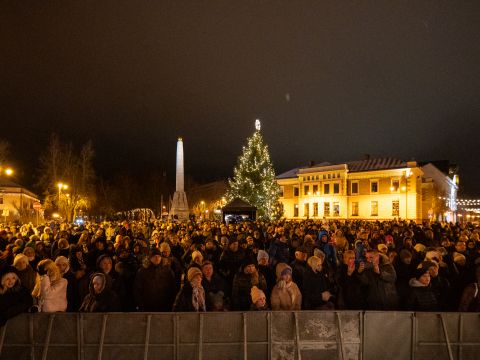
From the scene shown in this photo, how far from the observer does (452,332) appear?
5.47 m

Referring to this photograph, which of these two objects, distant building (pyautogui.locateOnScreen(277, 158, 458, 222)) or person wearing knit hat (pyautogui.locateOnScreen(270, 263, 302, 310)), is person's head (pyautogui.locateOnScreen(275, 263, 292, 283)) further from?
distant building (pyautogui.locateOnScreen(277, 158, 458, 222))

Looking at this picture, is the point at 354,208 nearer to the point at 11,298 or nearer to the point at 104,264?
the point at 104,264

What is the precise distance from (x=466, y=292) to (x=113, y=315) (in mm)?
4833

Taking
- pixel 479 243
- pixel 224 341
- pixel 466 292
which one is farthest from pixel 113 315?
pixel 479 243

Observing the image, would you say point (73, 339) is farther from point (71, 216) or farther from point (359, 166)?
point (359, 166)

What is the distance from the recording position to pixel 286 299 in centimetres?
619

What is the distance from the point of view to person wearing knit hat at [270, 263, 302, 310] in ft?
20.2

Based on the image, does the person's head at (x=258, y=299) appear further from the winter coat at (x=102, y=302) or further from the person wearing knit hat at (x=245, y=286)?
the winter coat at (x=102, y=302)

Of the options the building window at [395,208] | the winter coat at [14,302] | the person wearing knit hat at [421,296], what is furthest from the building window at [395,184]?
the winter coat at [14,302]

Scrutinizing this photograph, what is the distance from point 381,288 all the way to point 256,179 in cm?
4071

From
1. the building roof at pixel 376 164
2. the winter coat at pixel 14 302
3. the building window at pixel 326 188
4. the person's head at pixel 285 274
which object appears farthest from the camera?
the building window at pixel 326 188

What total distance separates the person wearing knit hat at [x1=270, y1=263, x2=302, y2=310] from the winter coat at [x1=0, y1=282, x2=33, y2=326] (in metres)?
3.22

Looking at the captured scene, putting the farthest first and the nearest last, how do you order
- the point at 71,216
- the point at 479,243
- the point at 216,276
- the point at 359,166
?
the point at 359,166
the point at 71,216
the point at 479,243
the point at 216,276

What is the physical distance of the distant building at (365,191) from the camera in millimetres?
51656
